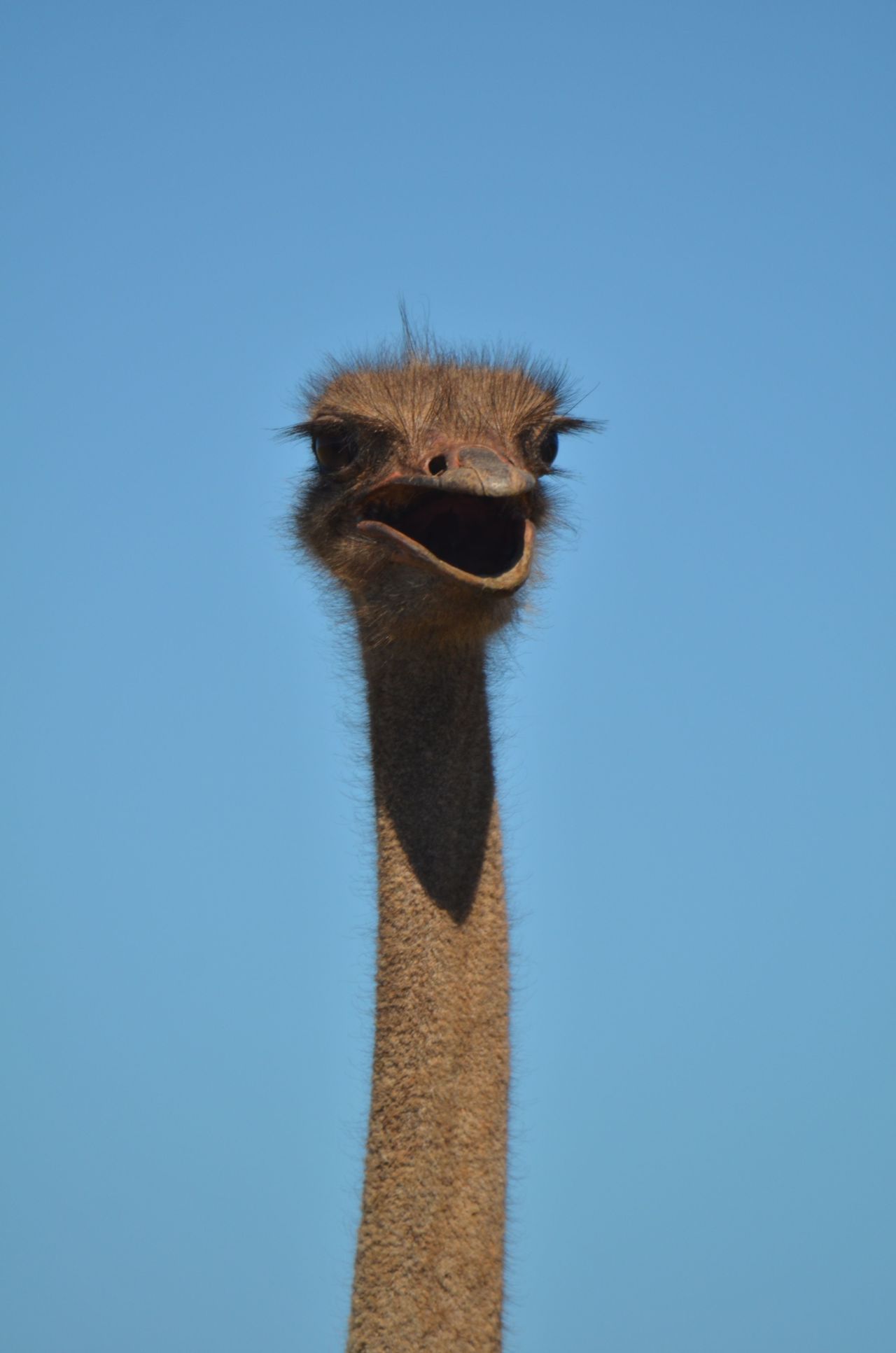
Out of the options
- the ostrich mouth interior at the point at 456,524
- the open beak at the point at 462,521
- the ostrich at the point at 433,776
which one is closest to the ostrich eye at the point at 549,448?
the ostrich at the point at 433,776

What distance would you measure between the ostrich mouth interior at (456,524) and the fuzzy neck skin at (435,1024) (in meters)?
0.24

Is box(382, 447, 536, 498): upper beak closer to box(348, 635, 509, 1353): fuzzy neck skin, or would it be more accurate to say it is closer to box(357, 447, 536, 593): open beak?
box(357, 447, 536, 593): open beak

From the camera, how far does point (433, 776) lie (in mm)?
4777

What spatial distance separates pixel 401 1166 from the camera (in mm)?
4293

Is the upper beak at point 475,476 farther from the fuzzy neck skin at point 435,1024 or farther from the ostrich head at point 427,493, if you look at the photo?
the fuzzy neck skin at point 435,1024

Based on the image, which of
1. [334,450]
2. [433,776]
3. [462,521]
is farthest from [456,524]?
[433,776]

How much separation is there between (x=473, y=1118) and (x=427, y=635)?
1113 millimetres

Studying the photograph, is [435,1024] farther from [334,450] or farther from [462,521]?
[334,450]

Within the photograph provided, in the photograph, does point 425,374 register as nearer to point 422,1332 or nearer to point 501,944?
point 501,944

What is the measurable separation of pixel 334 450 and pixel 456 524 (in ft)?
1.23

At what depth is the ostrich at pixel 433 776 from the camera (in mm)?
4238

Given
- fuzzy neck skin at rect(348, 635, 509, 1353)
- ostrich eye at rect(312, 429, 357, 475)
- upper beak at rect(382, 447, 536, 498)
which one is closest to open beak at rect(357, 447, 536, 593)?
upper beak at rect(382, 447, 536, 498)

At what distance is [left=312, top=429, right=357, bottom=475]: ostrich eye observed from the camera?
4.95 m

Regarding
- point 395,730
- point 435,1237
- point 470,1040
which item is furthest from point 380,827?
point 435,1237
